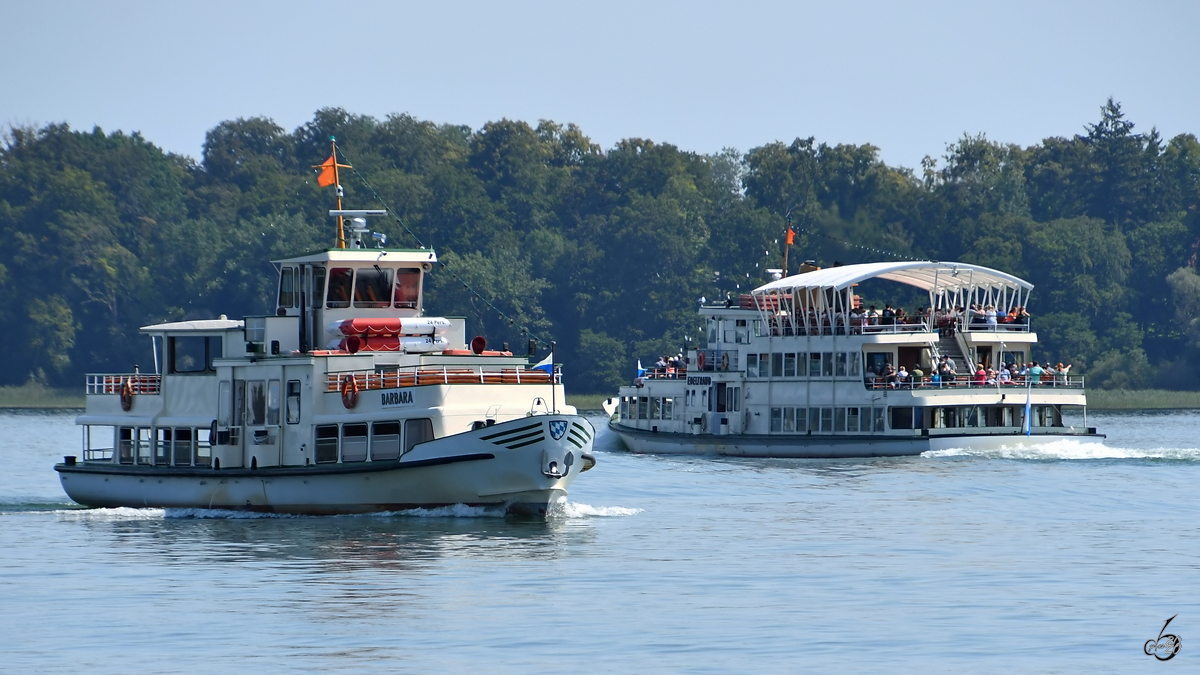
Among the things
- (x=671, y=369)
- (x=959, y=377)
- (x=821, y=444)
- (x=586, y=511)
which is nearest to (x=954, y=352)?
(x=959, y=377)

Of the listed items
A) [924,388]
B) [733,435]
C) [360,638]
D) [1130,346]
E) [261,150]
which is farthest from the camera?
[261,150]

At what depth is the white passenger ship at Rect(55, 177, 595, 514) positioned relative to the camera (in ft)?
141

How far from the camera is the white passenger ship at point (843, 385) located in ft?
234

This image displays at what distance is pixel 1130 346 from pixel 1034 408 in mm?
64644

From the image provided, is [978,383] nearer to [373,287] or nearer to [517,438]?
[373,287]

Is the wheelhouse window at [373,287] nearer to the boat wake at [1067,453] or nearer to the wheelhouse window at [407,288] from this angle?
the wheelhouse window at [407,288]

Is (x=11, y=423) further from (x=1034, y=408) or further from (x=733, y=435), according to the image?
(x=1034, y=408)

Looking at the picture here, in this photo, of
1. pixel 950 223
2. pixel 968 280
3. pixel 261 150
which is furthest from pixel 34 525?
pixel 261 150

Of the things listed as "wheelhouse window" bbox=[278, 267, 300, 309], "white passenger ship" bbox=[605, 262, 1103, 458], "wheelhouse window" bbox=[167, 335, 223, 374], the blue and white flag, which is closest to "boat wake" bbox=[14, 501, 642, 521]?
"wheelhouse window" bbox=[167, 335, 223, 374]

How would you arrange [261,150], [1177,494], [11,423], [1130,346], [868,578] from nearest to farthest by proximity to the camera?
[868,578] < [1177,494] < [11,423] < [1130,346] < [261,150]

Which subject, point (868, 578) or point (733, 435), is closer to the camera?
point (868, 578)

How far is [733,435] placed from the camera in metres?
77.4

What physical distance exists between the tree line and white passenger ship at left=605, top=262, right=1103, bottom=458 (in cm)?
4846

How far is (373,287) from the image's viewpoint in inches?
1882
